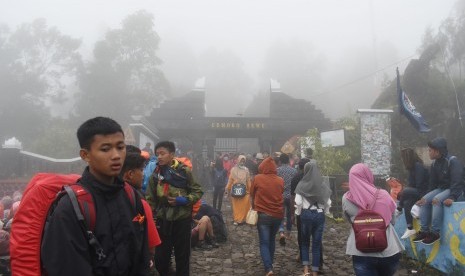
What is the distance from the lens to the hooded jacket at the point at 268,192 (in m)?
5.76

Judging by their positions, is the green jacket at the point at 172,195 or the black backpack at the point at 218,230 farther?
the black backpack at the point at 218,230

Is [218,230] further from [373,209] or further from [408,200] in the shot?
[373,209]

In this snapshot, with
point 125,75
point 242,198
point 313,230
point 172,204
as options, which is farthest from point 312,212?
point 125,75

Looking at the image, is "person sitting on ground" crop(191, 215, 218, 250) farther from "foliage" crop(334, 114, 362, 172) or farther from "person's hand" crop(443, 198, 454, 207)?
"foliage" crop(334, 114, 362, 172)

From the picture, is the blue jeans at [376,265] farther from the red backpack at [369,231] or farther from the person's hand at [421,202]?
the person's hand at [421,202]

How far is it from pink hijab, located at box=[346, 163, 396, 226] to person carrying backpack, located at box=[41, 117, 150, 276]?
8.04 ft

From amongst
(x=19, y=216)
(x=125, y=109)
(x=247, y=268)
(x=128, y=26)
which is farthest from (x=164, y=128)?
(x=19, y=216)

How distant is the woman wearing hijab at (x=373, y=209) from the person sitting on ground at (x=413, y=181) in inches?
89.2

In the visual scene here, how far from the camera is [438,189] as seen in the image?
569 centimetres

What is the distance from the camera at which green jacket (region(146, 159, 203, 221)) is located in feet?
14.4

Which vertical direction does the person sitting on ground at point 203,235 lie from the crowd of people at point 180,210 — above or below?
below

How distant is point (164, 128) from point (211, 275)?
62.0 feet

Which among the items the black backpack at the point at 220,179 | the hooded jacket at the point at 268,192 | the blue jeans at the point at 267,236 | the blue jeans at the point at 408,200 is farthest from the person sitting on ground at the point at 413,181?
the black backpack at the point at 220,179

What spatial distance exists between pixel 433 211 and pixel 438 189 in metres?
0.34
